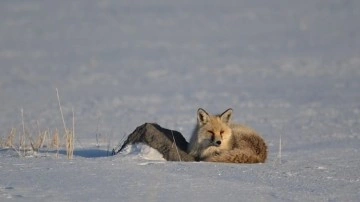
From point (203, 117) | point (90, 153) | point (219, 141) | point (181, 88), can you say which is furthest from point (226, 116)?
point (181, 88)

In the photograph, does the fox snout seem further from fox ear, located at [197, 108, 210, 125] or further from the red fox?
fox ear, located at [197, 108, 210, 125]

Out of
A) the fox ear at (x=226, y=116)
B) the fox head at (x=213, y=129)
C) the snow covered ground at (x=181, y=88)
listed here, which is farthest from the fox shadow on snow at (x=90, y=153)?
the fox ear at (x=226, y=116)

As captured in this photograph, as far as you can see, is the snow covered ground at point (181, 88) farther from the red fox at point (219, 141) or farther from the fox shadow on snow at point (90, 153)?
the red fox at point (219, 141)

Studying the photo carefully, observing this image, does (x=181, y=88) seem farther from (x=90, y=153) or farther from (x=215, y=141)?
(x=215, y=141)

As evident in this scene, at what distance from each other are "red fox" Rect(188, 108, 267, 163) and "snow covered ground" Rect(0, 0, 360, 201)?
0.39 metres

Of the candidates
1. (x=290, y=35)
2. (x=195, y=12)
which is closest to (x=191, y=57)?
(x=290, y=35)

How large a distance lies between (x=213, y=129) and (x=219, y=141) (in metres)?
0.17

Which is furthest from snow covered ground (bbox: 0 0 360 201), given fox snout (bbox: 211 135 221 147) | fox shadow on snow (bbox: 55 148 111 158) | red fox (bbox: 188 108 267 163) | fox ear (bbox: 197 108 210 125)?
fox ear (bbox: 197 108 210 125)

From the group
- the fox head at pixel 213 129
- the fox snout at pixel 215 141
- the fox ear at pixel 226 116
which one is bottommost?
the fox snout at pixel 215 141

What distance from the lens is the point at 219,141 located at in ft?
27.0

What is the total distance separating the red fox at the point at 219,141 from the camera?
824cm

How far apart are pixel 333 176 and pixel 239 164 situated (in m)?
1.15

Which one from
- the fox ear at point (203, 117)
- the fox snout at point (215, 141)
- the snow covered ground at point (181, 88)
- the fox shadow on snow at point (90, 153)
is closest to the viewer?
the snow covered ground at point (181, 88)

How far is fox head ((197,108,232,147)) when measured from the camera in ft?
27.2
